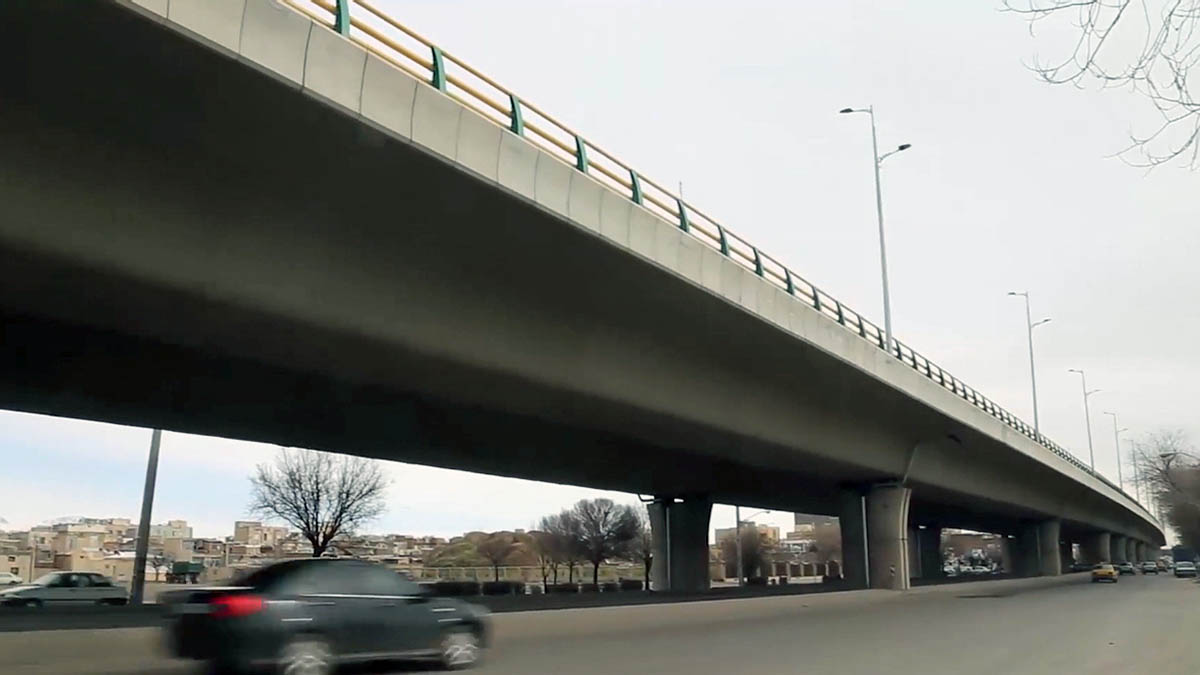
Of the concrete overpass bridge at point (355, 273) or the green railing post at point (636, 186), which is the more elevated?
the green railing post at point (636, 186)

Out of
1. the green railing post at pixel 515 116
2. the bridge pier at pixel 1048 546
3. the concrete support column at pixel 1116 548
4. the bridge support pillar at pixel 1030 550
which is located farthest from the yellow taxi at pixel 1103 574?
the concrete support column at pixel 1116 548

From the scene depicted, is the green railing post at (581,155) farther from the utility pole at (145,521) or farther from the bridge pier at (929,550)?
the bridge pier at (929,550)

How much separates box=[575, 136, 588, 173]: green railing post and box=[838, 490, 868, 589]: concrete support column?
27.8m

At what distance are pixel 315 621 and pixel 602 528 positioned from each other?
72536mm

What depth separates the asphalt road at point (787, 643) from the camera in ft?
44.1

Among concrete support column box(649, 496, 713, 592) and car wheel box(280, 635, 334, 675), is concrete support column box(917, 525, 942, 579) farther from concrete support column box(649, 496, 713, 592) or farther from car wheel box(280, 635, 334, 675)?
car wheel box(280, 635, 334, 675)

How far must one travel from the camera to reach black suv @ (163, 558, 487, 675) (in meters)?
10.8

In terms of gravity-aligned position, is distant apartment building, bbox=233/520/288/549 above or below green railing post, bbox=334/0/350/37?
below

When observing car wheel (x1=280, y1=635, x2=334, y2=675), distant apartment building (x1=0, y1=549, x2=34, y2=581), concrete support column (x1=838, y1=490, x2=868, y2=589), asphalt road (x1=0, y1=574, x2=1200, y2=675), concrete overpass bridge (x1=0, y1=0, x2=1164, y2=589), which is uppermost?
concrete overpass bridge (x1=0, y1=0, x2=1164, y2=589)

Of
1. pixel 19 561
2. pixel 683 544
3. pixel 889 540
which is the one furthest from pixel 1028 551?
pixel 19 561

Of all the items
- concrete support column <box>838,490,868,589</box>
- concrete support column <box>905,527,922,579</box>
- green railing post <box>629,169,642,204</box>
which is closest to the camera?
green railing post <box>629,169,642,204</box>

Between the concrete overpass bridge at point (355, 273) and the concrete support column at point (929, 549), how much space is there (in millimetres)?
55872

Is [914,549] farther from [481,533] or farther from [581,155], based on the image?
[581,155]

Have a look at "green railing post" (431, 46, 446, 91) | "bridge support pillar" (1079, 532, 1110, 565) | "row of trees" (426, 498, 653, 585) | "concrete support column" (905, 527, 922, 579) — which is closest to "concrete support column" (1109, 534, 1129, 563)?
"bridge support pillar" (1079, 532, 1110, 565)
